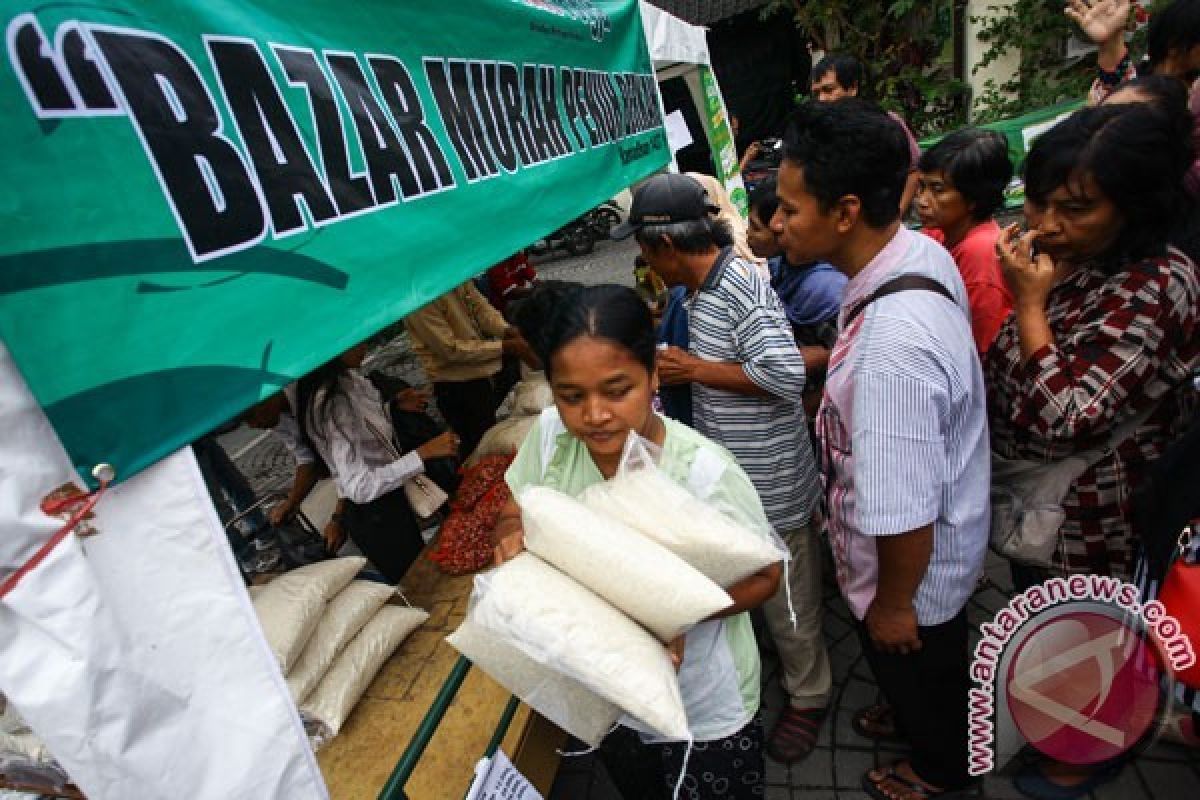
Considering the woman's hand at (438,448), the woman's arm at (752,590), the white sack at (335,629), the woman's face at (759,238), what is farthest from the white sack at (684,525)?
the woman's face at (759,238)

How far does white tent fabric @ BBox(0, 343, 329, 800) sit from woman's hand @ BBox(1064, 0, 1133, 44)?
17.7ft

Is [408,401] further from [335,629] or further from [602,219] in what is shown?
[602,219]

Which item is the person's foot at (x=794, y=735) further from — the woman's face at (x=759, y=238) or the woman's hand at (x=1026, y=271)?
the woman's face at (x=759, y=238)

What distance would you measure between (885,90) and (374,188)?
1146 centimetres

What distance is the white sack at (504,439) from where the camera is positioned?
354 cm

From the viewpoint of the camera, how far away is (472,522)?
3.01 metres

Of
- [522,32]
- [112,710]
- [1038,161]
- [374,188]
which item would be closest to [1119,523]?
[1038,161]

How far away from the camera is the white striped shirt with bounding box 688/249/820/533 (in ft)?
7.11

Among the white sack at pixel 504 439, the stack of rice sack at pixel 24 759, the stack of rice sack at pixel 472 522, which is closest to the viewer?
the stack of rice sack at pixel 24 759

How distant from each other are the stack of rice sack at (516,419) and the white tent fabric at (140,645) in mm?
2339

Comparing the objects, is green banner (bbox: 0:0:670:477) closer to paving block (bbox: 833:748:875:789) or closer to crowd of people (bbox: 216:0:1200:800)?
crowd of people (bbox: 216:0:1200:800)

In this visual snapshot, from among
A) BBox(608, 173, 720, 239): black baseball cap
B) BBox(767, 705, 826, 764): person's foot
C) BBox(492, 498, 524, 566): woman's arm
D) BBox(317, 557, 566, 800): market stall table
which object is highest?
BBox(608, 173, 720, 239): black baseball cap

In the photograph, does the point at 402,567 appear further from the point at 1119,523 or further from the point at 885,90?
the point at 885,90

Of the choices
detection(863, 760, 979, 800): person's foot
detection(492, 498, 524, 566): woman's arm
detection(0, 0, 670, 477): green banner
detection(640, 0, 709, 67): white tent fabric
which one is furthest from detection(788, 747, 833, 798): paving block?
detection(640, 0, 709, 67): white tent fabric
